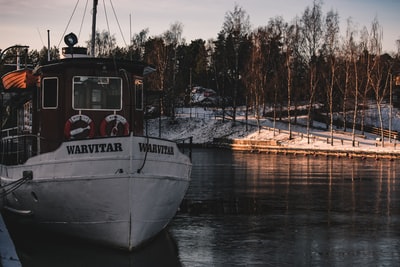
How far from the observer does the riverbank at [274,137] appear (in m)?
54.2

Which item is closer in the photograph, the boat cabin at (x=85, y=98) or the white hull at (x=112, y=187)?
the white hull at (x=112, y=187)

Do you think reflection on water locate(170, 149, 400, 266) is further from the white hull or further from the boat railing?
the boat railing

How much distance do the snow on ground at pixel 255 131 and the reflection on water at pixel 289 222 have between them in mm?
25764

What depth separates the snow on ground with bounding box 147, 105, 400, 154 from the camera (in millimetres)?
59234

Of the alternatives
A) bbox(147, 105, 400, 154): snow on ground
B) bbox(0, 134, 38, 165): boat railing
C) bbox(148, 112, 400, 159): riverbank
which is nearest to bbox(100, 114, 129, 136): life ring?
bbox(0, 134, 38, 165): boat railing

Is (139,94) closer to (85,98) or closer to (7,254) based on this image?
(85,98)

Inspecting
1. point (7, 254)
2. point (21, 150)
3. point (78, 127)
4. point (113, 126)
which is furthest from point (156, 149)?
point (21, 150)

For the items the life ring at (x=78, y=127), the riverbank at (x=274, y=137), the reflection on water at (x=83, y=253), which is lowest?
the riverbank at (x=274, y=137)

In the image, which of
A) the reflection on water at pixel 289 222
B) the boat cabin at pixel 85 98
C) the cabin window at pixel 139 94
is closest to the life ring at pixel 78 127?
the boat cabin at pixel 85 98

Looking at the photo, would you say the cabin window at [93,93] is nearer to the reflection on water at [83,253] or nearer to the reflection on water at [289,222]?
the reflection on water at [83,253]

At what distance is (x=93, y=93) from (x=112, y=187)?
355 centimetres

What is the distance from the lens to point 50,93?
16.1 meters

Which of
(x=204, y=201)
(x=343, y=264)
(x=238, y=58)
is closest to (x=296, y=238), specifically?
(x=343, y=264)

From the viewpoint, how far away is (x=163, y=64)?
82.0 metres
